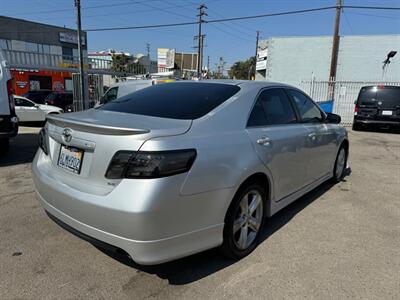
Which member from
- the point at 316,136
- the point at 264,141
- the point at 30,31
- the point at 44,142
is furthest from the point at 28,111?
the point at 30,31

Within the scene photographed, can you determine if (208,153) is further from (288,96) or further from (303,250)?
(288,96)

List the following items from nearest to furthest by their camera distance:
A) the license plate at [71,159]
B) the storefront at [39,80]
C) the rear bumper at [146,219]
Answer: the rear bumper at [146,219]
the license plate at [71,159]
the storefront at [39,80]

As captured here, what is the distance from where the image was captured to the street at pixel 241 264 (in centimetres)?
260

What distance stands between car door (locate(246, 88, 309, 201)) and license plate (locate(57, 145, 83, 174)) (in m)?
1.43

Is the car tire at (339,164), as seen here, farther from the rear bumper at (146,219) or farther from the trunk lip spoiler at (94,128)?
the trunk lip spoiler at (94,128)

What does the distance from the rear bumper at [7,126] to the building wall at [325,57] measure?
76.5 feet

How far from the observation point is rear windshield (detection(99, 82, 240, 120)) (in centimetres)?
291

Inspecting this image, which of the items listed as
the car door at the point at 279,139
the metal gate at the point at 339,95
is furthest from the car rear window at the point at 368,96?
the car door at the point at 279,139

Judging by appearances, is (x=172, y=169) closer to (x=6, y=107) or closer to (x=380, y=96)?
(x=6, y=107)

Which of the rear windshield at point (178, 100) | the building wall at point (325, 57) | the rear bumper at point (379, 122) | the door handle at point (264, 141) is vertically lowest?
the rear bumper at point (379, 122)

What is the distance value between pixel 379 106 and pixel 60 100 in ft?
45.4

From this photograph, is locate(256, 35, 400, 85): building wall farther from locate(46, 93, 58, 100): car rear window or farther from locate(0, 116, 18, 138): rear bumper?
locate(0, 116, 18, 138): rear bumper

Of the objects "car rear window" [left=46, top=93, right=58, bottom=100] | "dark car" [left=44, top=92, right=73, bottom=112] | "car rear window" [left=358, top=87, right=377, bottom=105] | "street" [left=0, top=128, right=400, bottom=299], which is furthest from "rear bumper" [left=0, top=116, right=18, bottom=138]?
"car rear window" [left=358, top=87, right=377, bottom=105]

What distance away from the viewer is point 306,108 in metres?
4.34
